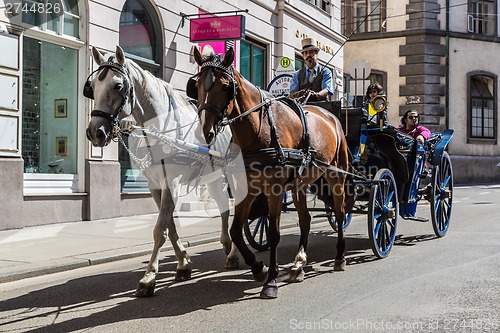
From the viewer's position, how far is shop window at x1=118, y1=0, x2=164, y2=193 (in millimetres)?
12664

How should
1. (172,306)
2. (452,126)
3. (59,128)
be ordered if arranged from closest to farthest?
(172,306)
(59,128)
(452,126)

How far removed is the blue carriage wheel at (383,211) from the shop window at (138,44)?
618 cm

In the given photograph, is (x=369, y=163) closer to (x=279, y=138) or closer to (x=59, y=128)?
(x=279, y=138)

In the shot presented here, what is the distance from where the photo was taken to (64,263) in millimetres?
7312

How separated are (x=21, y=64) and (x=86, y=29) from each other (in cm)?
171

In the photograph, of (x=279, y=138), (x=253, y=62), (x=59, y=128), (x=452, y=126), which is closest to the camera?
(x=279, y=138)

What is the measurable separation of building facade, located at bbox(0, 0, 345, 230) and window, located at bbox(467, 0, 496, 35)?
20.6 meters

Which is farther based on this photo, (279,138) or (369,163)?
(369,163)

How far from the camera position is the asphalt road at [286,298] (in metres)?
4.74

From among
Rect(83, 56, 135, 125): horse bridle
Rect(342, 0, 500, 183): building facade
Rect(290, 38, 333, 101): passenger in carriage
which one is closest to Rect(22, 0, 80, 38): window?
Rect(290, 38, 333, 101): passenger in carriage

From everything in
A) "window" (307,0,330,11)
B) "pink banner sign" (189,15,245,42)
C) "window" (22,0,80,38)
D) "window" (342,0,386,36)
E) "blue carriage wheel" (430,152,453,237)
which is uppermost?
"window" (342,0,386,36)

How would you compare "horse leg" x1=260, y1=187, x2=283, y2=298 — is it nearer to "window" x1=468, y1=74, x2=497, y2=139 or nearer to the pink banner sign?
the pink banner sign

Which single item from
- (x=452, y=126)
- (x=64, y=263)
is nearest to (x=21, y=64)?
(x=64, y=263)

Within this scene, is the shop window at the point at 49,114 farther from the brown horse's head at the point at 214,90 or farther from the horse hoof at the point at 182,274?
the brown horse's head at the point at 214,90
